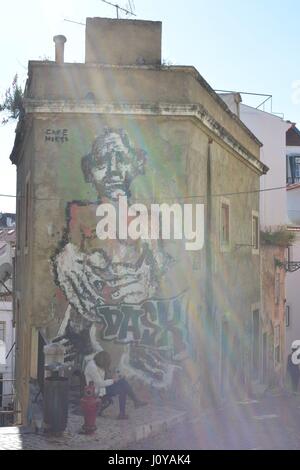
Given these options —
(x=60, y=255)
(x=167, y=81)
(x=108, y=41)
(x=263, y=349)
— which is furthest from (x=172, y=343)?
(x=263, y=349)

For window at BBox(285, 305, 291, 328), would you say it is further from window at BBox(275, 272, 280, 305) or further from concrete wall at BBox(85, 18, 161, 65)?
concrete wall at BBox(85, 18, 161, 65)

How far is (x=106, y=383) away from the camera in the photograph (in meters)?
11.3

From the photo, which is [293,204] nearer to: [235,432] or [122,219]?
[122,219]

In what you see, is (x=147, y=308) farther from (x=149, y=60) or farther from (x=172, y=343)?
(x=149, y=60)

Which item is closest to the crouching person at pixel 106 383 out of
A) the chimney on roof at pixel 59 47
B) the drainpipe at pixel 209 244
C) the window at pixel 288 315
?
the drainpipe at pixel 209 244

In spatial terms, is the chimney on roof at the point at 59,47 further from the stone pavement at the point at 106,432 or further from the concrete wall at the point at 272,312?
the concrete wall at the point at 272,312

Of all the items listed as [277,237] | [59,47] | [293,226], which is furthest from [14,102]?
[293,226]

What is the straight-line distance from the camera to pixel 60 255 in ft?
39.4

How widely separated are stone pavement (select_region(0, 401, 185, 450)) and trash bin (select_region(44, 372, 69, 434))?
0.50 ft

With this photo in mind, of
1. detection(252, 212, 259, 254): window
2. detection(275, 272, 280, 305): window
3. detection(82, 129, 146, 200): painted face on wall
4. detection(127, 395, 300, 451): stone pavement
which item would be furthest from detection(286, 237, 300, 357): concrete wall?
detection(82, 129, 146, 200): painted face on wall

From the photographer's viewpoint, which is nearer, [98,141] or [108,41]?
[98,141]

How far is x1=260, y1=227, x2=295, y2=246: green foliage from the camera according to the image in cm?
2147

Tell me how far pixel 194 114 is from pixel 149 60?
5.59ft
